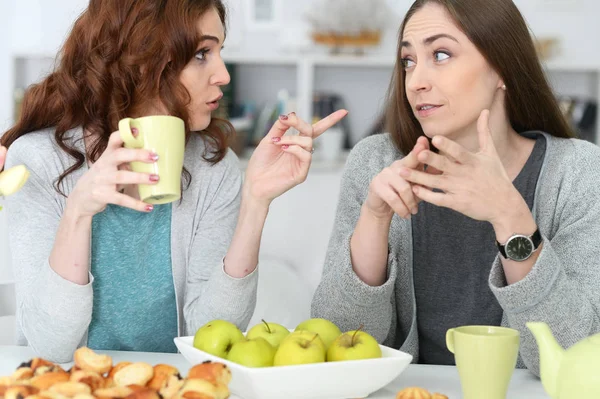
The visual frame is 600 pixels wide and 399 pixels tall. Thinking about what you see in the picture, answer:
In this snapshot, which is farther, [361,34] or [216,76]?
[361,34]

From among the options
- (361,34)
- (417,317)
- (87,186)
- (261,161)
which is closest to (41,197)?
(87,186)

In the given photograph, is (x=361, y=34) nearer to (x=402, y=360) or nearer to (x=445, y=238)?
(x=445, y=238)

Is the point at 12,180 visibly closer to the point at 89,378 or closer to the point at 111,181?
the point at 111,181

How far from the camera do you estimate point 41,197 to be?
4.85 ft

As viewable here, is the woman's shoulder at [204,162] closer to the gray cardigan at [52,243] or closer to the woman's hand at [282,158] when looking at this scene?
the gray cardigan at [52,243]

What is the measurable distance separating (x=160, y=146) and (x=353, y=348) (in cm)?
37

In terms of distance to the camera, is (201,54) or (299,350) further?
(201,54)

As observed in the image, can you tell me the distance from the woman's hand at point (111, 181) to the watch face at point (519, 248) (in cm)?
54

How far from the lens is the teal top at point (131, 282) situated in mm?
1546

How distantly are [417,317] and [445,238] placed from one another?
6.7 inches

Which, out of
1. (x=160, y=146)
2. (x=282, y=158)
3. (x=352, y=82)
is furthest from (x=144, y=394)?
(x=352, y=82)

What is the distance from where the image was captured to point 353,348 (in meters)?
1.03

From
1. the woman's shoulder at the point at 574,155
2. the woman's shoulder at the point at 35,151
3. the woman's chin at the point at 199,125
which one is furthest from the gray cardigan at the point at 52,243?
the woman's shoulder at the point at 574,155

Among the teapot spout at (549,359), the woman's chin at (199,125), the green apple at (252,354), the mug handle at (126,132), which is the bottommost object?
the green apple at (252,354)
